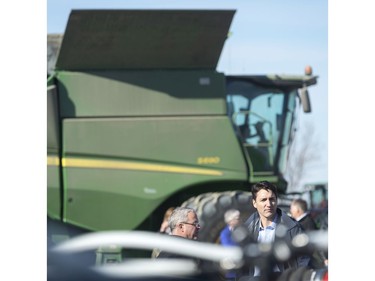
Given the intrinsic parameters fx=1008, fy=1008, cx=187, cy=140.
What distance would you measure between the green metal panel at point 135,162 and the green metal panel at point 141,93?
5.2 inches

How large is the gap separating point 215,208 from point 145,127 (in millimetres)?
1393

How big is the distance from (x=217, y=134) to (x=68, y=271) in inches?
343

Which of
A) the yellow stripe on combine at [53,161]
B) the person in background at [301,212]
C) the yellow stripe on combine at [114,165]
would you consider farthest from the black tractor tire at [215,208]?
the person in background at [301,212]

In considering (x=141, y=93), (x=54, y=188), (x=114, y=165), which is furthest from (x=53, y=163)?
(x=141, y=93)

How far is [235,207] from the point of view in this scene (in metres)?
12.7

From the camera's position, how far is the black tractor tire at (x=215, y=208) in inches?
498

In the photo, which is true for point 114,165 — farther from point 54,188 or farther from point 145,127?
point 54,188

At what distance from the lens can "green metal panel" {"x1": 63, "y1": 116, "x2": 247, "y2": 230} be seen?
1280 cm

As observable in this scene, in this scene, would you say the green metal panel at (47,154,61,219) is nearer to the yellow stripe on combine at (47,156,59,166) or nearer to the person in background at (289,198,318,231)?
the yellow stripe on combine at (47,156,59,166)

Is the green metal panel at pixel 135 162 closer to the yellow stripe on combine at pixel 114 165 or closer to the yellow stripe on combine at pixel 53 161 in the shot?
the yellow stripe on combine at pixel 114 165

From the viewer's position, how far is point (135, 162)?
12.9m

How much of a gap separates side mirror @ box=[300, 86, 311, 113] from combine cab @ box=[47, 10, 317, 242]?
2.31ft
